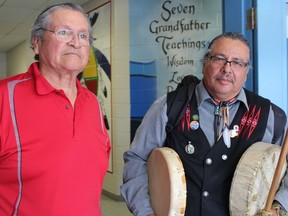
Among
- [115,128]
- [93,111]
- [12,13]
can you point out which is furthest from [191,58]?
[12,13]

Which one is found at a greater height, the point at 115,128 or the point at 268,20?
the point at 268,20

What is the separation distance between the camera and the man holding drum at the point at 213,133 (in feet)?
5.05

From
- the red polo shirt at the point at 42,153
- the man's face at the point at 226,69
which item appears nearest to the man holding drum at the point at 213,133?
the man's face at the point at 226,69

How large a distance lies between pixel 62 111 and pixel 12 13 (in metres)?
5.09

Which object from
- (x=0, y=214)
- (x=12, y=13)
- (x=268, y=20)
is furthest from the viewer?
(x=12, y=13)

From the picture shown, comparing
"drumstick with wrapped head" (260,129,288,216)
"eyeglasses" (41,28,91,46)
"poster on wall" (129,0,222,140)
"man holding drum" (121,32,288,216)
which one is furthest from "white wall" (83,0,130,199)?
"drumstick with wrapped head" (260,129,288,216)

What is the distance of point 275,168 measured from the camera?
148 centimetres

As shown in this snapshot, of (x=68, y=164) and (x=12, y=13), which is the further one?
(x=12, y=13)

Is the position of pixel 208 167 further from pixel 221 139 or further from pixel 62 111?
→ pixel 62 111

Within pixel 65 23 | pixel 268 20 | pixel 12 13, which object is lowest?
pixel 65 23

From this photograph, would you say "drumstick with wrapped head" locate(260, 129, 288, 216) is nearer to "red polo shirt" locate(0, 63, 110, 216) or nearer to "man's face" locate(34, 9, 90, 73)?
"red polo shirt" locate(0, 63, 110, 216)

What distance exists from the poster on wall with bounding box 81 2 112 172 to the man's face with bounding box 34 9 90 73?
317 centimetres

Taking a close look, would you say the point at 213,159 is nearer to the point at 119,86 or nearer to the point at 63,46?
the point at 63,46

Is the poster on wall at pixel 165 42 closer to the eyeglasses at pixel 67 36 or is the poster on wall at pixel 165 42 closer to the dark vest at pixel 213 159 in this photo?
the dark vest at pixel 213 159
